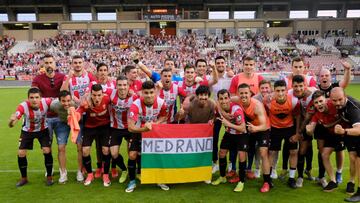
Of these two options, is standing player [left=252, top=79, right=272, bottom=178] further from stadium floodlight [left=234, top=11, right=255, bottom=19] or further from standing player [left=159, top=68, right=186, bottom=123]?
stadium floodlight [left=234, top=11, right=255, bottom=19]

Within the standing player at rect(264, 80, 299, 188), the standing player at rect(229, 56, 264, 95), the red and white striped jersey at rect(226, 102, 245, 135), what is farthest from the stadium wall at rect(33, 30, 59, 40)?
the standing player at rect(264, 80, 299, 188)

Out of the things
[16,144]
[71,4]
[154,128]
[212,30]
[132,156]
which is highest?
[71,4]

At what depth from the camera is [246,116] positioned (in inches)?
236

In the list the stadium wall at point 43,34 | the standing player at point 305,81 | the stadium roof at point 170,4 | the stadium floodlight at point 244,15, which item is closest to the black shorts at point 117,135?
the standing player at point 305,81

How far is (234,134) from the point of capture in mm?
6008

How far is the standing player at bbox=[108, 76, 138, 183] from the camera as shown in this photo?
616 centimetres

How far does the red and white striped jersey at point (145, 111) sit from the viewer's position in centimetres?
576

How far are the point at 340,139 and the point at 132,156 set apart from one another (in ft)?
11.9

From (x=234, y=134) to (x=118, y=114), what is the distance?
2.17 meters

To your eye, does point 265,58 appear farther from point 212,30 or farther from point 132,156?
point 132,156

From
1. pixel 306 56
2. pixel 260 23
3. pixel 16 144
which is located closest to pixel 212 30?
pixel 260 23

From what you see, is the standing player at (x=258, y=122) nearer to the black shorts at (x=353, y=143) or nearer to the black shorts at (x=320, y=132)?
the black shorts at (x=320, y=132)

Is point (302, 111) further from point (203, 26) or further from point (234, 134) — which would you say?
point (203, 26)

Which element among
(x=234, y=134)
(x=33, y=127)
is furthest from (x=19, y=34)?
(x=234, y=134)
